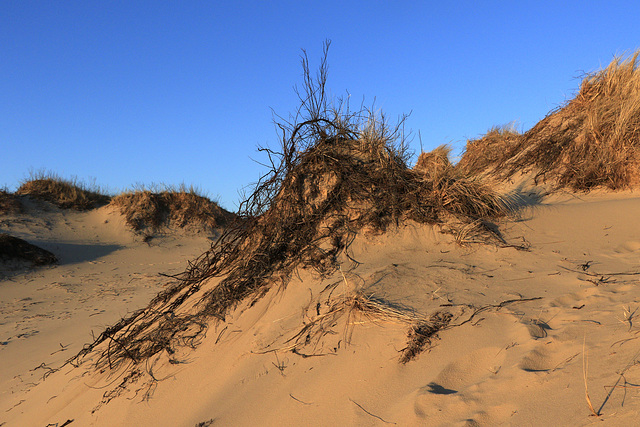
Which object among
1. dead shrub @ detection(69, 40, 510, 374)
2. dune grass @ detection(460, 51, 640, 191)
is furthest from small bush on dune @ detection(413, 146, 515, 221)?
dune grass @ detection(460, 51, 640, 191)

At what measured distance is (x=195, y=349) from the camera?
3.21 metres

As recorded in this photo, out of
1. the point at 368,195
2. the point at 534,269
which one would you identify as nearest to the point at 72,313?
the point at 368,195

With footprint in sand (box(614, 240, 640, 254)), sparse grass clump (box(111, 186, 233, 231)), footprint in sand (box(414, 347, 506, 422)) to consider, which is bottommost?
footprint in sand (box(414, 347, 506, 422))

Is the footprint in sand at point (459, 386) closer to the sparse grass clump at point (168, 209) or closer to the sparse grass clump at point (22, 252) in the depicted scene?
the sparse grass clump at point (22, 252)

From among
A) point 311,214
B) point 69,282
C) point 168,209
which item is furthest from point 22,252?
point 311,214

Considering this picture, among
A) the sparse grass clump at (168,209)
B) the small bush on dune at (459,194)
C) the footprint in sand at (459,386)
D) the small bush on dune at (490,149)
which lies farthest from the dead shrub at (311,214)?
the sparse grass clump at (168,209)

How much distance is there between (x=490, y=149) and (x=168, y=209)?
11.2 meters

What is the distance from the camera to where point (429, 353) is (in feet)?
7.80

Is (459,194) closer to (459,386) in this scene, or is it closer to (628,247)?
(628,247)

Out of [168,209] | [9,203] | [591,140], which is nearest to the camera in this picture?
[591,140]

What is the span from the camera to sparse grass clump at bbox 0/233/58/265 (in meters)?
10.4

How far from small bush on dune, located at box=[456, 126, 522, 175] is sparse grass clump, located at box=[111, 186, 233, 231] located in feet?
31.4

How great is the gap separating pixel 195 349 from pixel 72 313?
5.32 metres

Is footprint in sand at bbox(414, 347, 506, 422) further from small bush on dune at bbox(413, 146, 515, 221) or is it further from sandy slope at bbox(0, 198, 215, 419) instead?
sandy slope at bbox(0, 198, 215, 419)
